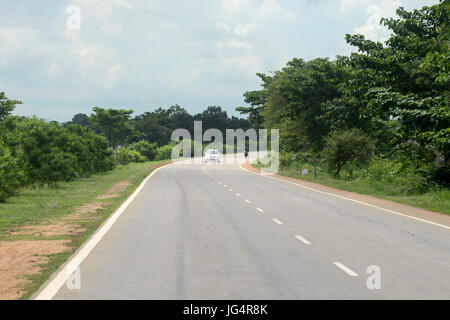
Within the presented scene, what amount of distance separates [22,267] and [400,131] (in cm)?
1702

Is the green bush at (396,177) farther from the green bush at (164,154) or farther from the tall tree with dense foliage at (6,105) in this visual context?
the green bush at (164,154)

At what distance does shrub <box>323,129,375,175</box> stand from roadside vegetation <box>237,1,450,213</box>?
62 millimetres

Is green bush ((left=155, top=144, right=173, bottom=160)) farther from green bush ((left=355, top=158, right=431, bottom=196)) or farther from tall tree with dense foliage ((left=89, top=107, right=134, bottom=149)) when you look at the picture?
green bush ((left=355, top=158, right=431, bottom=196))

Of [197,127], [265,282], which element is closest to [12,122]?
[265,282]

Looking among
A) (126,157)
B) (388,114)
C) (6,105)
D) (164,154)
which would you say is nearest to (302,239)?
(388,114)

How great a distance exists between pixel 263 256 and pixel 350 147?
27.0m

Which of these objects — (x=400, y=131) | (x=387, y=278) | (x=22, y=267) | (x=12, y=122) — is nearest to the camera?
(x=387, y=278)

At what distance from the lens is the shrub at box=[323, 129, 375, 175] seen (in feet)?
117

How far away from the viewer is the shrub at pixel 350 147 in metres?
35.8

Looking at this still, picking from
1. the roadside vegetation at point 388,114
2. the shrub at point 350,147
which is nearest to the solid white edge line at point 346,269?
the roadside vegetation at point 388,114

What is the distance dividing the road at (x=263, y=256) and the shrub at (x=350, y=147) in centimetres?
1791

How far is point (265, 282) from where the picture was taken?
7.91m
